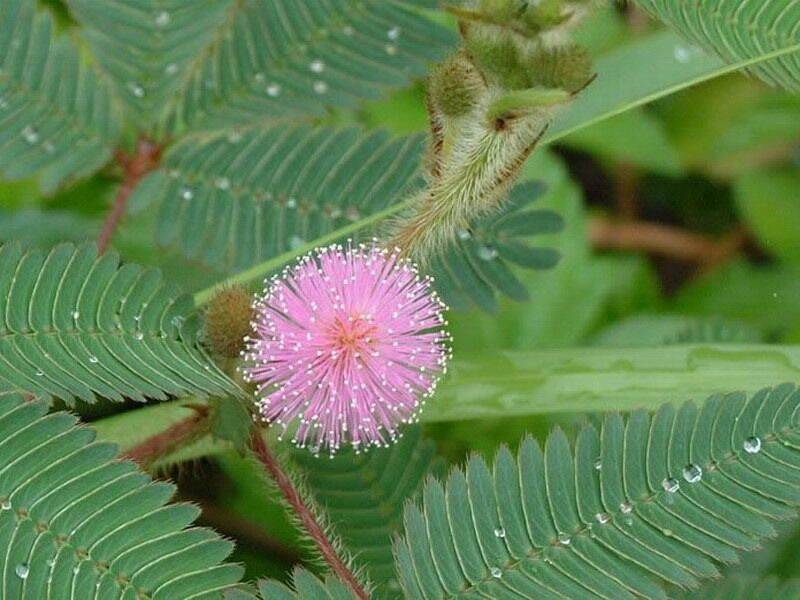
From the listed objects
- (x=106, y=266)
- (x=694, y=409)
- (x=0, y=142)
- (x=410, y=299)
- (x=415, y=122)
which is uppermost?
(x=415, y=122)

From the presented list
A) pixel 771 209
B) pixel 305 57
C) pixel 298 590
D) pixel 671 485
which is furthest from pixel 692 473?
pixel 771 209

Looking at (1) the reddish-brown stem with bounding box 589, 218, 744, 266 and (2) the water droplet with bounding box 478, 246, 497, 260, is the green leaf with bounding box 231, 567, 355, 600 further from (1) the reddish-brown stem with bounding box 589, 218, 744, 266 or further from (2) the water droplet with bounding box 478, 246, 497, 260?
(1) the reddish-brown stem with bounding box 589, 218, 744, 266

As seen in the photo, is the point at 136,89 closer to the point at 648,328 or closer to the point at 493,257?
the point at 493,257

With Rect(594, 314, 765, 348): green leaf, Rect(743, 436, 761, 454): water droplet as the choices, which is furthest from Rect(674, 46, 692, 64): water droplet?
Rect(743, 436, 761, 454): water droplet

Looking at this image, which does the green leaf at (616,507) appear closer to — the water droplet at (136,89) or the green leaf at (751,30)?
the green leaf at (751,30)

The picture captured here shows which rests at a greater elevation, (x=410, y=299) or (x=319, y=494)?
(x=410, y=299)

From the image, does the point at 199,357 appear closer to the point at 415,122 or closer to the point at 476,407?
the point at 476,407

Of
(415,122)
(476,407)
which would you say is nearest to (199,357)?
(476,407)
